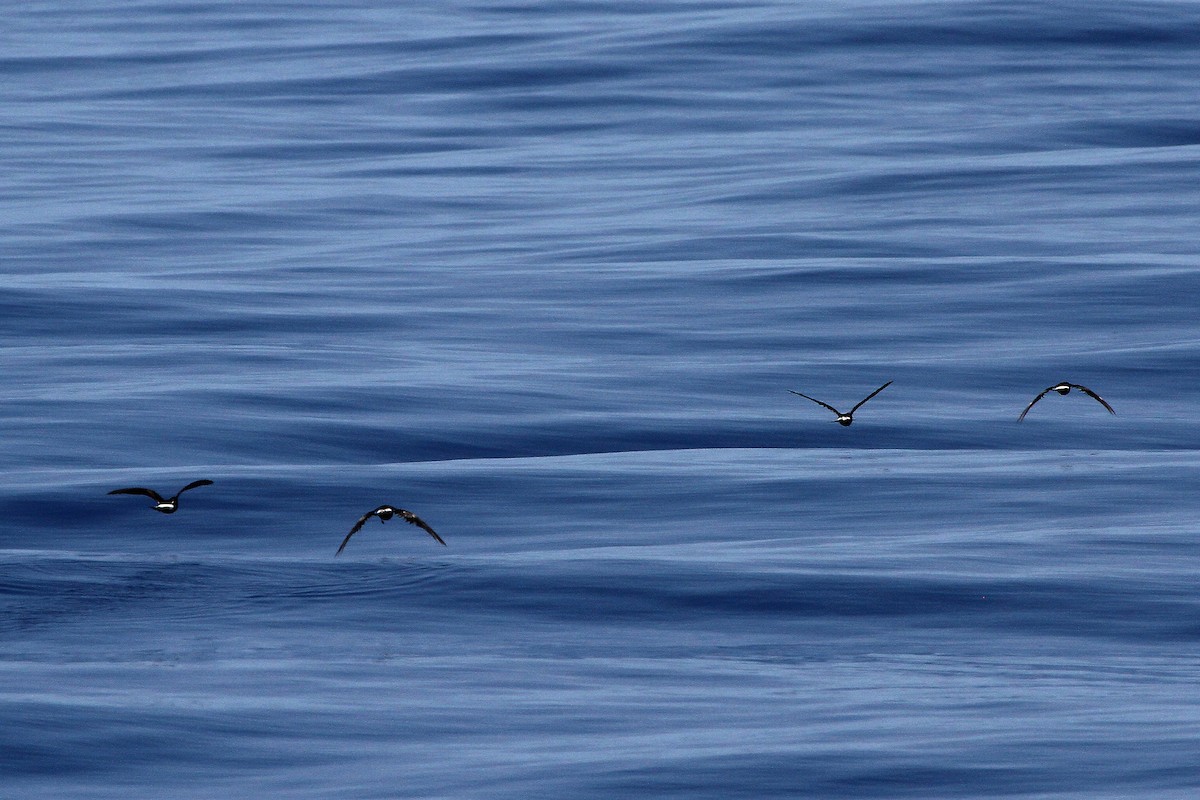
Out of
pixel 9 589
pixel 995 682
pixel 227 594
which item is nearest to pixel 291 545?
pixel 227 594

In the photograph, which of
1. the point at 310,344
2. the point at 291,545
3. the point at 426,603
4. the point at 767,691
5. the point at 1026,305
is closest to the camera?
the point at 767,691

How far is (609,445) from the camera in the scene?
1107 inches

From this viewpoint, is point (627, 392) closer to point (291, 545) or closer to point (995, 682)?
point (291, 545)

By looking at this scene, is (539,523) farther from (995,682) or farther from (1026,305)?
(1026,305)

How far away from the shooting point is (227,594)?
22.0 metres

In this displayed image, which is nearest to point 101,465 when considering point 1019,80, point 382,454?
point 382,454

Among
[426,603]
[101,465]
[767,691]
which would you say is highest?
[101,465]

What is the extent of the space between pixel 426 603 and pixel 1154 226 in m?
26.7

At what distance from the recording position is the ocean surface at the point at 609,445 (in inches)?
687

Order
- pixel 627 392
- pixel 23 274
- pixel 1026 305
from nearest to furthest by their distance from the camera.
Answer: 1. pixel 627 392
2. pixel 1026 305
3. pixel 23 274

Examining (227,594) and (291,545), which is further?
(291,545)

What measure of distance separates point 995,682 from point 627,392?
13036 mm

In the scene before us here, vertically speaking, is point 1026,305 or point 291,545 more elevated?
point 1026,305

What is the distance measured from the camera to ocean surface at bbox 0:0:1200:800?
1744cm
